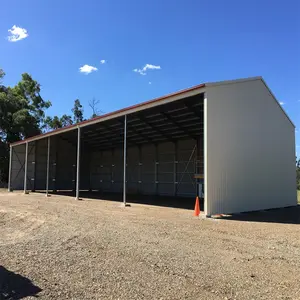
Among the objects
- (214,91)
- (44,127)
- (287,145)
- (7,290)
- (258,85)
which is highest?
(44,127)

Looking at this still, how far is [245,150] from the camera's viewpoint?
13688 mm

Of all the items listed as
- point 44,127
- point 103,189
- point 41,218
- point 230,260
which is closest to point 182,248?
point 230,260

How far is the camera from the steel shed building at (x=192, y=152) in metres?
12.4

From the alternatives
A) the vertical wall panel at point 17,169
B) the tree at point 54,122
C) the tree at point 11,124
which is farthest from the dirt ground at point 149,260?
the tree at point 54,122

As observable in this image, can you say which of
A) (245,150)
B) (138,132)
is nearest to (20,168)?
(138,132)

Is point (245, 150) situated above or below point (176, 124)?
below

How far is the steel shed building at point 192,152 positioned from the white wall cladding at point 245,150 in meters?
0.04

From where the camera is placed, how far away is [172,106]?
16.7m

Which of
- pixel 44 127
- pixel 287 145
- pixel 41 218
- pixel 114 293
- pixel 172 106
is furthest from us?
pixel 44 127

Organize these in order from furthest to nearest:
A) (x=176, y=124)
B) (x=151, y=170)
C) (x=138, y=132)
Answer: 1. (x=151, y=170)
2. (x=138, y=132)
3. (x=176, y=124)

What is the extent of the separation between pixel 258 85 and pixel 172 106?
4.15m

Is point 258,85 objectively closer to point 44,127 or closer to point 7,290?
point 7,290

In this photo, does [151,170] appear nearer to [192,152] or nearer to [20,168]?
[192,152]

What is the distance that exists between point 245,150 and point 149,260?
8807 mm
